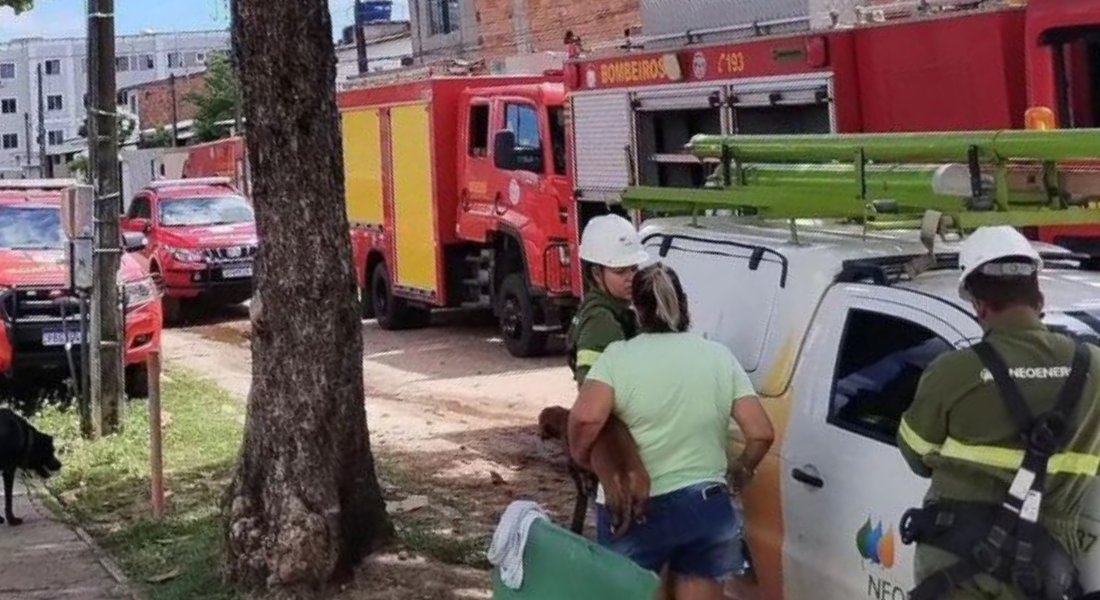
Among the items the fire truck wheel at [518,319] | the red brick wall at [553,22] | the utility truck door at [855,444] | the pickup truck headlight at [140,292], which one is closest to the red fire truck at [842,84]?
the fire truck wheel at [518,319]

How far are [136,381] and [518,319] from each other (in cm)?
364

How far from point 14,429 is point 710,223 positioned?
4.91m

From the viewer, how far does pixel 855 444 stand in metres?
4.90

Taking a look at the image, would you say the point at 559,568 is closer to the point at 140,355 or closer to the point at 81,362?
the point at 81,362

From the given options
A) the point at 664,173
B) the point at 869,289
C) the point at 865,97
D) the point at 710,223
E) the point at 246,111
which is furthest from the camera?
the point at 664,173

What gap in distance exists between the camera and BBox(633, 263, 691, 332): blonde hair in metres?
5.03

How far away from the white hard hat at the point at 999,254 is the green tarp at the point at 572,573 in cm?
113

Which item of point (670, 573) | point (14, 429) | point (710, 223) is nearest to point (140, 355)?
point (14, 429)

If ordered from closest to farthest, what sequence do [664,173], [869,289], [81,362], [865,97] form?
[869,289] → [865,97] → [81,362] → [664,173]

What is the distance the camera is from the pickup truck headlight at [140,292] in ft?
44.8

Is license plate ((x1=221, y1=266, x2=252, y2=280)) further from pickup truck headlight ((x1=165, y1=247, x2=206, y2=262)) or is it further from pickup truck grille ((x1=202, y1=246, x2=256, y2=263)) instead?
pickup truck headlight ((x1=165, y1=247, x2=206, y2=262))

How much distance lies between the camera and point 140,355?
44.2 feet

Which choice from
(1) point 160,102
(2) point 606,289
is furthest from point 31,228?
(1) point 160,102

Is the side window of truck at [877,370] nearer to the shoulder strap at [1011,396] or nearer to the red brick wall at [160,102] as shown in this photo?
the shoulder strap at [1011,396]
